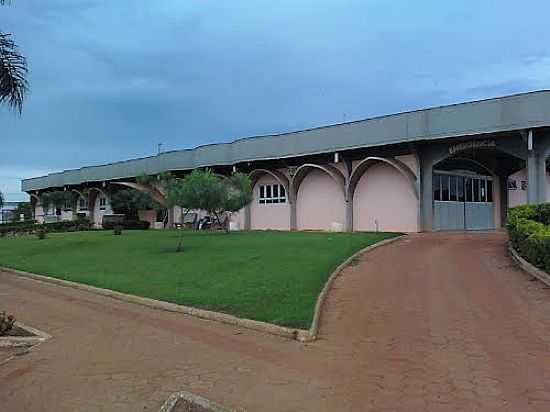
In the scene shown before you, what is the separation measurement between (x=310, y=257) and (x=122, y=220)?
29497 mm

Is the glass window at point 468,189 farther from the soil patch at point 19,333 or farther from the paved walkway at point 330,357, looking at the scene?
the soil patch at point 19,333

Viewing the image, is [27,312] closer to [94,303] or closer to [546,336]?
[94,303]

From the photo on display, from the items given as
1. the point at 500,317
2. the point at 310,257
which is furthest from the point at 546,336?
the point at 310,257

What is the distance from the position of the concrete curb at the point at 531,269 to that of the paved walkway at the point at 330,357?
0.28 meters

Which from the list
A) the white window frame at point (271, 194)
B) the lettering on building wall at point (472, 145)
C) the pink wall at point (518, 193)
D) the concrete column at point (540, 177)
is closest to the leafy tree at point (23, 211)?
the white window frame at point (271, 194)

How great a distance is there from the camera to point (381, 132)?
26344 millimetres

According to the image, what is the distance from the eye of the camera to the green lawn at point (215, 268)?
10195mm

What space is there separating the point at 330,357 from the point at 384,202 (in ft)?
70.7

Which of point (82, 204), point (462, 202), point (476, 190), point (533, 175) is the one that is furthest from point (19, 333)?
point (82, 204)

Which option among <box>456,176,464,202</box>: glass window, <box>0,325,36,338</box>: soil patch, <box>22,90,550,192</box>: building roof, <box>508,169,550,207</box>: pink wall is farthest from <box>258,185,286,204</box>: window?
<box>0,325,36,338</box>: soil patch

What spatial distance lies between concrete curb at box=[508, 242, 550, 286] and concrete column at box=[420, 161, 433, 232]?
1099cm

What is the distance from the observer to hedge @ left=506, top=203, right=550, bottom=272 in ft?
38.1

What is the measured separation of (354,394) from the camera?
5.68 m

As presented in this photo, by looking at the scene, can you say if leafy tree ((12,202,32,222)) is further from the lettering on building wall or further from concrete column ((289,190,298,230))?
the lettering on building wall
